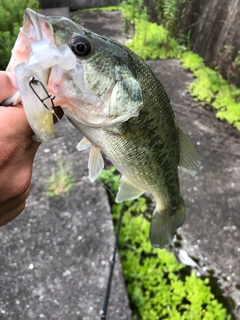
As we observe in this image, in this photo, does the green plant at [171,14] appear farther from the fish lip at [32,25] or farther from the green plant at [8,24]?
the fish lip at [32,25]

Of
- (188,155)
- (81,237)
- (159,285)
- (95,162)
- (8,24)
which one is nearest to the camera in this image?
(95,162)

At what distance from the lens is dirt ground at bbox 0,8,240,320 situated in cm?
216

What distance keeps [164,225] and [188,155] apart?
50cm

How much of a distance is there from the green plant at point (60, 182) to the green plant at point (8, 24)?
1487 mm

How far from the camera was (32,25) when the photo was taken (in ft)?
3.39

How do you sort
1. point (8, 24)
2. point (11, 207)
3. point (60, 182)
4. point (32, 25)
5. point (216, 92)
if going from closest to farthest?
point (32, 25), point (11, 207), point (60, 182), point (8, 24), point (216, 92)

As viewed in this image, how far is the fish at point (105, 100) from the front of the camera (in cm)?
104

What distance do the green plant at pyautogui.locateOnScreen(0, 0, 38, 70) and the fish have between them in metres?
2.60

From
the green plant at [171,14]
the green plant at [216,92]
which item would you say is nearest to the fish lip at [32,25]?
Result: the green plant at [216,92]

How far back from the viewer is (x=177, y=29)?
5.79 meters

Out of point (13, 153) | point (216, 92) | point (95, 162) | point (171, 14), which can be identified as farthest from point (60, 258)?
point (171, 14)

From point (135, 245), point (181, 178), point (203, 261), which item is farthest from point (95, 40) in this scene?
point (181, 178)

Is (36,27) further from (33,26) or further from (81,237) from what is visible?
(81,237)

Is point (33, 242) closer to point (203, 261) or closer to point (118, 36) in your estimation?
point (203, 261)
